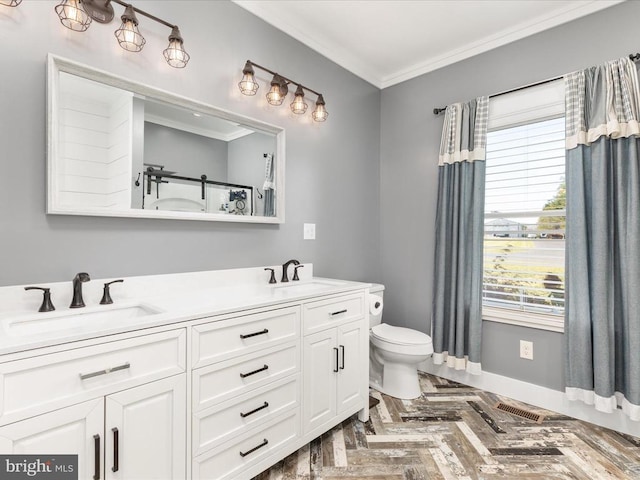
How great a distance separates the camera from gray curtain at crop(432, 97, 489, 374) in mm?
2490

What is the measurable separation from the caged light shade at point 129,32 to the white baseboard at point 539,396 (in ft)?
9.71

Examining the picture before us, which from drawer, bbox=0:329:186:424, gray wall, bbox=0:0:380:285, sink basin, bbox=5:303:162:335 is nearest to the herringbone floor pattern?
drawer, bbox=0:329:186:424

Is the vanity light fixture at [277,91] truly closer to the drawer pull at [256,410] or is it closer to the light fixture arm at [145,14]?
the light fixture arm at [145,14]

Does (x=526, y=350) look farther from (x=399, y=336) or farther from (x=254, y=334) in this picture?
(x=254, y=334)

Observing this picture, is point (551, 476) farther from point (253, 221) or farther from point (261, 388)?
point (253, 221)

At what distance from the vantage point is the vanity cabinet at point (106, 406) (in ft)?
3.07

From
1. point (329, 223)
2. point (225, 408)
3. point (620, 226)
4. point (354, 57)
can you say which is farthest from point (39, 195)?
point (620, 226)

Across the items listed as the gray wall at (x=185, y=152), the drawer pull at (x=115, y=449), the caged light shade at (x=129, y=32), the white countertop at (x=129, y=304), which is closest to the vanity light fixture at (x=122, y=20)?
the caged light shade at (x=129, y=32)

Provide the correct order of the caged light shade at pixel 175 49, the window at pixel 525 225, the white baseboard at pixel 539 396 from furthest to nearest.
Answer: the window at pixel 525 225, the white baseboard at pixel 539 396, the caged light shade at pixel 175 49

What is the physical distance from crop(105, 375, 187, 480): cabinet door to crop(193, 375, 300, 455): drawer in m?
0.08

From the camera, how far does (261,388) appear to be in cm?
151

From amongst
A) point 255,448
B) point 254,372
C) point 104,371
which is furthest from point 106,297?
point 255,448

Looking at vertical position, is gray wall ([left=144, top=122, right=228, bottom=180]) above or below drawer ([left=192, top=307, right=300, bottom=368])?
above

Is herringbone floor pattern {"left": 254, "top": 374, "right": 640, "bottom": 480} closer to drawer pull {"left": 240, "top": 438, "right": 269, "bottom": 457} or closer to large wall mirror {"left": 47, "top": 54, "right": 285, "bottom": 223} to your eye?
drawer pull {"left": 240, "top": 438, "right": 269, "bottom": 457}
